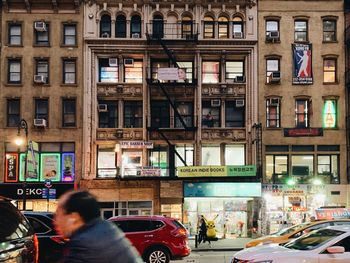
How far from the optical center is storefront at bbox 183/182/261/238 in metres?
36.7

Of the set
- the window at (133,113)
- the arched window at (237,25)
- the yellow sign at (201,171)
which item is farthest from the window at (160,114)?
the arched window at (237,25)

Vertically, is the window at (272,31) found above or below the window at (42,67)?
above

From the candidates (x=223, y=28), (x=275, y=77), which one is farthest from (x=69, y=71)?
(x=275, y=77)

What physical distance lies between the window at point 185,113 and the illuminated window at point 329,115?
8.85m

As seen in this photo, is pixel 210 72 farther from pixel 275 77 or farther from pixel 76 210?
pixel 76 210

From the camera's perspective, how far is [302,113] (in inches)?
1526

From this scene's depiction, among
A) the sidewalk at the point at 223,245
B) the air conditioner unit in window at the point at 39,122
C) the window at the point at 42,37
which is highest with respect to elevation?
the window at the point at 42,37

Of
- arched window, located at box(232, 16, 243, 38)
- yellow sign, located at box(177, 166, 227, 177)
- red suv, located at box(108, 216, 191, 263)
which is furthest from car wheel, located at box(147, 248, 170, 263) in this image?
arched window, located at box(232, 16, 243, 38)

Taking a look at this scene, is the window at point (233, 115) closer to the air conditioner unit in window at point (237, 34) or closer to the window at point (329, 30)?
the air conditioner unit in window at point (237, 34)

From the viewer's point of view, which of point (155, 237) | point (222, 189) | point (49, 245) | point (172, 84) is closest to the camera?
point (49, 245)

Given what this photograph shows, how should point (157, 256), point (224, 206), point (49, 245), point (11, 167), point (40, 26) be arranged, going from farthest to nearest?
point (40, 26) → point (11, 167) → point (224, 206) → point (157, 256) → point (49, 245)

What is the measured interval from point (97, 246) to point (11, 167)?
35236mm

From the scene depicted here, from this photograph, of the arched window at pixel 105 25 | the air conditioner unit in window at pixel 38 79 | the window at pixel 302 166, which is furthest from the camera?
the arched window at pixel 105 25

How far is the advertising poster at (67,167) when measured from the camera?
124 feet
